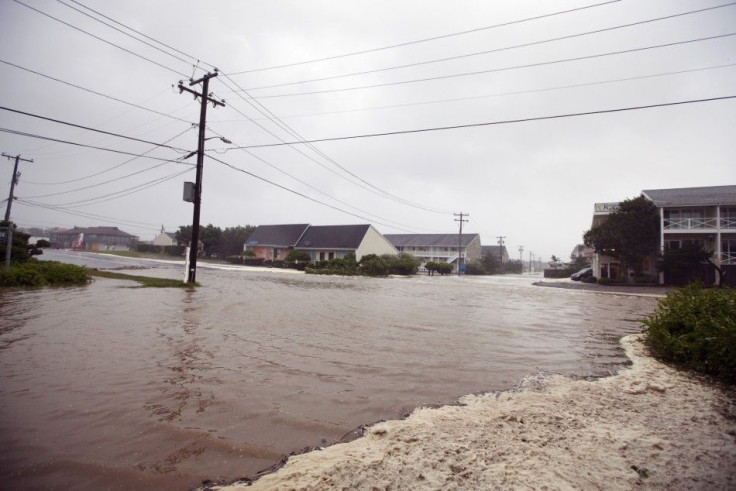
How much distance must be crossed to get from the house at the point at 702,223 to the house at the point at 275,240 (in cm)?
4145

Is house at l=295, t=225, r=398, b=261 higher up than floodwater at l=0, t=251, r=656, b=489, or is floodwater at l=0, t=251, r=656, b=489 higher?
house at l=295, t=225, r=398, b=261

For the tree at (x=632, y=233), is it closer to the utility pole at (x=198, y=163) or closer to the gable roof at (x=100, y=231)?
the utility pole at (x=198, y=163)

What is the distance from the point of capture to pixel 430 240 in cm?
7375

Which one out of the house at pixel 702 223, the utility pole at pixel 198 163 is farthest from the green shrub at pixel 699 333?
the house at pixel 702 223

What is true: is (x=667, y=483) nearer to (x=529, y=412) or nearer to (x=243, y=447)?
(x=529, y=412)

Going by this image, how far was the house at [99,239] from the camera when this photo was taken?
89825mm

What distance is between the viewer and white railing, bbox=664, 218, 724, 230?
93.5ft

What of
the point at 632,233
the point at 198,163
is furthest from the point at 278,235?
the point at 632,233

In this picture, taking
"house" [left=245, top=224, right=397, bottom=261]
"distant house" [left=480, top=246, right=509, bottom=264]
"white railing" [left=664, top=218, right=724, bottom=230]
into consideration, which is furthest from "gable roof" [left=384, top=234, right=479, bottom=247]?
"white railing" [left=664, top=218, right=724, bottom=230]

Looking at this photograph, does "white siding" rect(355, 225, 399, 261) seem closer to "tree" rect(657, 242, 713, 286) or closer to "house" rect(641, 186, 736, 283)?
"tree" rect(657, 242, 713, 286)

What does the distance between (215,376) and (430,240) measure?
70649mm

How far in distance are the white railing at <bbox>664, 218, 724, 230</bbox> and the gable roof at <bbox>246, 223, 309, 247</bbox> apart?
43.5 m

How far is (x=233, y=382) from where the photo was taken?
Answer: 4645mm

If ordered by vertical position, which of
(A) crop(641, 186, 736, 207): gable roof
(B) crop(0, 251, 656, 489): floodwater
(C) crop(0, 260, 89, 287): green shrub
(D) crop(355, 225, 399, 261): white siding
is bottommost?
(B) crop(0, 251, 656, 489): floodwater
